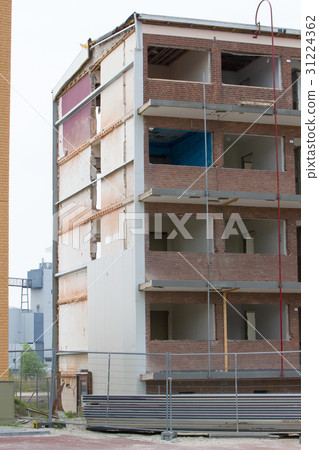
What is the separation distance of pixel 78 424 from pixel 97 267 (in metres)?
12.6

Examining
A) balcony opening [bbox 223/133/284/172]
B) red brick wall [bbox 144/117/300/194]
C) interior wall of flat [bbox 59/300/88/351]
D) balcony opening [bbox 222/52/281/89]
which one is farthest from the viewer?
interior wall of flat [bbox 59/300/88/351]

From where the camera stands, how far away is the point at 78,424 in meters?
20.5

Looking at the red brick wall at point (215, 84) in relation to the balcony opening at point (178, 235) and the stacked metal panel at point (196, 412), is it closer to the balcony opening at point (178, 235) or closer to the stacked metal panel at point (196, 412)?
the balcony opening at point (178, 235)

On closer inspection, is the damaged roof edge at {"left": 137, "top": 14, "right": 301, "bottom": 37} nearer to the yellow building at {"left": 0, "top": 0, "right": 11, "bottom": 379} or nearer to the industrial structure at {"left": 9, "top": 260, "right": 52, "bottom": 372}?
the yellow building at {"left": 0, "top": 0, "right": 11, "bottom": 379}

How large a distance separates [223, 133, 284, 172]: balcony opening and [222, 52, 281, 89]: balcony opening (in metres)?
2.36

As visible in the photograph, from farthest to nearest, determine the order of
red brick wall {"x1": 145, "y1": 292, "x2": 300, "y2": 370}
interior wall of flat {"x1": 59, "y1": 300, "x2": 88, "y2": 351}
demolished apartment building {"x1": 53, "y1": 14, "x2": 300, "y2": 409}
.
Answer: interior wall of flat {"x1": 59, "y1": 300, "x2": 88, "y2": 351} < demolished apartment building {"x1": 53, "y1": 14, "x2": 300, "y2": 409} < red brick wall {"x1": 145, "y1": 292, "x2": 300, "y2": 370}

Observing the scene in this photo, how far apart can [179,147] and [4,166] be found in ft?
42.5

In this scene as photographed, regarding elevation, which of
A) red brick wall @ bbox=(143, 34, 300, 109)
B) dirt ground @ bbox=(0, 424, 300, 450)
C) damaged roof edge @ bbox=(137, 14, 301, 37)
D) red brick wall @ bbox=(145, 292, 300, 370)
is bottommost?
dirt ground @ bbox=(0, 424, 300, 450)

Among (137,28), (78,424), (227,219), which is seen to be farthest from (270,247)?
(78,424)

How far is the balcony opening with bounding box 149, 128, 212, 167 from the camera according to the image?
30.8 metres

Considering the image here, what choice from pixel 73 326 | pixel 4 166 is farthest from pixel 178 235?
pixel 4 166

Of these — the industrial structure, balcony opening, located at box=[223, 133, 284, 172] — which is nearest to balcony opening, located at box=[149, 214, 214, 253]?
balcony opening, located at box=[223, 133, 284, 172]

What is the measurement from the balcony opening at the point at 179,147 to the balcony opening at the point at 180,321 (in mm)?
5946
